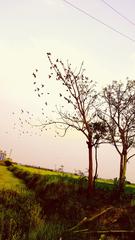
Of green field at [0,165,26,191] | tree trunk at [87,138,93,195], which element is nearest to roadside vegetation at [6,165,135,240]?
tree trunk at [87,138,93,195]

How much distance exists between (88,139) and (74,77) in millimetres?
3338

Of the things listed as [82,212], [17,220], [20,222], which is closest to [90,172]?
[82,212]

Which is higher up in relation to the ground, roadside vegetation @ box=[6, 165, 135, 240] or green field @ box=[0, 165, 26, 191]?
green field @ box=[0, 165, 26, 191]

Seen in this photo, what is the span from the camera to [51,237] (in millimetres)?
11062

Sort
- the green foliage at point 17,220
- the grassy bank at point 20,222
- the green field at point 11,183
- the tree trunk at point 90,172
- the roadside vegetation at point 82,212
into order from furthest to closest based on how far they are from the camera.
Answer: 1. the green field at point 11,183
2. the tree trunk at point 90,172
3. the roadside vegetation at point 82,212
4. the green foliage at point 17,220
5. the grassy bank at point 20,222

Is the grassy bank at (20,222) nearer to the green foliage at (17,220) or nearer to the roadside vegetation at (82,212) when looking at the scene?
the green foliage at (17,220)

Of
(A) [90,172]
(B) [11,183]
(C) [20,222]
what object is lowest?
(C) [20,222]

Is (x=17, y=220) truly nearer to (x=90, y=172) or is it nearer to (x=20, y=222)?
(x=20, y=222)

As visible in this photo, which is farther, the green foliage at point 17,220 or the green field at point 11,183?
the green field at point 11,183

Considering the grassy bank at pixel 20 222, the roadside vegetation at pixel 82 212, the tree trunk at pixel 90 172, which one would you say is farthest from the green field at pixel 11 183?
the grassy bank at pixel 20 222

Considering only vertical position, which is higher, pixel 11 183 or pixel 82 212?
pixel 11 183

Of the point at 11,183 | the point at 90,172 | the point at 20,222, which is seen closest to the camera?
the point at 20,222

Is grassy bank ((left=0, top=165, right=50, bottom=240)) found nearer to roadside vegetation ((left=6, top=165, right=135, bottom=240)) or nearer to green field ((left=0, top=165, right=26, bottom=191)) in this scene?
roadside vegetation ((left=6, top=165, right=135, bottom=240))

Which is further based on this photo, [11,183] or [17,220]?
[11,183]
